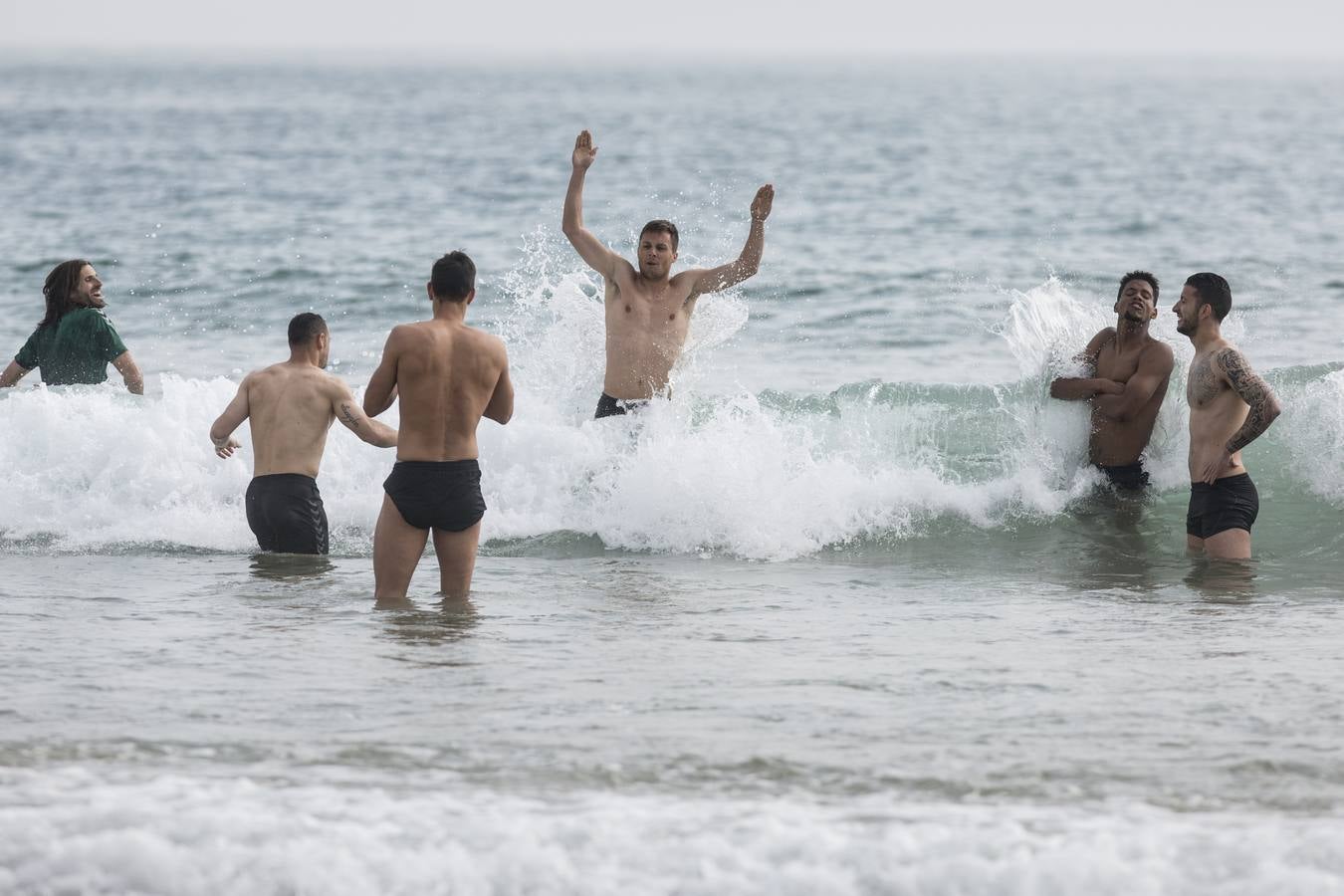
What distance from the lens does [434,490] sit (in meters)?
6.06

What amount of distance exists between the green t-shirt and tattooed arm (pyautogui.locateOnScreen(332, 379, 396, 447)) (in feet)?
8.38

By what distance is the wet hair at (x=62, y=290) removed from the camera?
884 centimetres

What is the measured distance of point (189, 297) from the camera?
55.7 feet

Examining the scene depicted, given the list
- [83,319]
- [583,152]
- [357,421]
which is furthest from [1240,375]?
[83,319]

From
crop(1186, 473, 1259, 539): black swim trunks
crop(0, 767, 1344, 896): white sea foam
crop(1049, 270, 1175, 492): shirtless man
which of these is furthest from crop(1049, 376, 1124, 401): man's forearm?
crop(0, 767, 1344, 896): white sea foam

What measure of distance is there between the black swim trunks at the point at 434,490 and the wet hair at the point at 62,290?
368cm

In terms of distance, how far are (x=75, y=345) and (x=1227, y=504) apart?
247 inches

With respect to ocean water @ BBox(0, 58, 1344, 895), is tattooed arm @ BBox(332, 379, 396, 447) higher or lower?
higher

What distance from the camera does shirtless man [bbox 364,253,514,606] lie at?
595 centimetres

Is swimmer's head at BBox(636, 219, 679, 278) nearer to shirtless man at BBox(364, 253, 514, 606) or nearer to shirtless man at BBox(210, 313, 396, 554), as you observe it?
shirtless man at BBox(210, 313, 396, 554)

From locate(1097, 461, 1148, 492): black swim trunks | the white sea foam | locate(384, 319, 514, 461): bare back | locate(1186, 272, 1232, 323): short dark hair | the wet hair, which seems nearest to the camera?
the white sea foam

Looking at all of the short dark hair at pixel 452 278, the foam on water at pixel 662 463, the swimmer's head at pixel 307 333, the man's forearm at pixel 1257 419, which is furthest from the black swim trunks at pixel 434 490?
the man's forearm at pixel 1257 419

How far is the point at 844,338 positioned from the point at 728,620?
8.37 meters

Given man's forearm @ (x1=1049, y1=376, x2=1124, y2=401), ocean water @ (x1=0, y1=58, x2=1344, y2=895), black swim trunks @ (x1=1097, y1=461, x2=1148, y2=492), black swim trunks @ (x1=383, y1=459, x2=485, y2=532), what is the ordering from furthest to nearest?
black swim trunks @ (x1=1097, y1=461, x2=1148, y2=492), man's forearm @ (x1=1049, y1=376, x2=1124, y2=401), black swim trunks @ (x1=383, y1=459, x2=485, y2=532), ocean water @ (x1=0, y1=58, x2=1344, y2=895)
